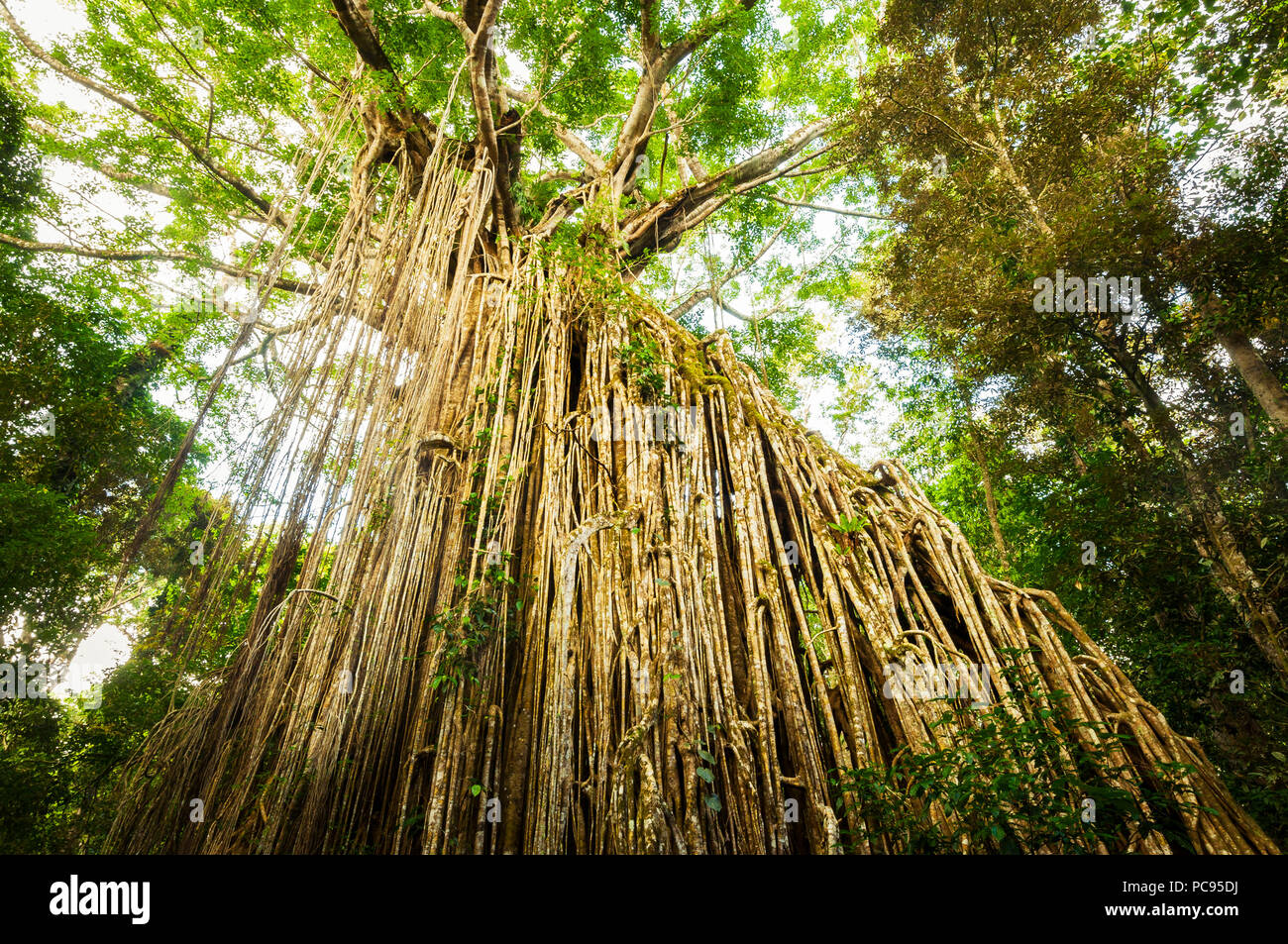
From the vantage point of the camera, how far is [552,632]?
7.84 feet

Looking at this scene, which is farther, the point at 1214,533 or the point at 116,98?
the point at 116,98

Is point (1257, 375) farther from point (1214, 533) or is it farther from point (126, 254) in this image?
point (126, 254)

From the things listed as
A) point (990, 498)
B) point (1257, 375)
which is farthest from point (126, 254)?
point (1257, 375)

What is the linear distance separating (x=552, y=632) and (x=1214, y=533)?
392cm

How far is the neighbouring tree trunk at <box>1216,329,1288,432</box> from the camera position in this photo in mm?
3492

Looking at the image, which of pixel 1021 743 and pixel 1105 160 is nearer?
pixel 1021 743

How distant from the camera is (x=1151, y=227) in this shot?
11.1ft

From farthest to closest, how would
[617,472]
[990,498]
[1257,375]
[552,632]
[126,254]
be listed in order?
[126,254], [990,498], [1257,375], [617,472], [552,632]

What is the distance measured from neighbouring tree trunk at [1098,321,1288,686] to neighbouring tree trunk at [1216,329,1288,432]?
465mm

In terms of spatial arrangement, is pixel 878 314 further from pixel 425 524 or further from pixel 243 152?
pixel 243 152

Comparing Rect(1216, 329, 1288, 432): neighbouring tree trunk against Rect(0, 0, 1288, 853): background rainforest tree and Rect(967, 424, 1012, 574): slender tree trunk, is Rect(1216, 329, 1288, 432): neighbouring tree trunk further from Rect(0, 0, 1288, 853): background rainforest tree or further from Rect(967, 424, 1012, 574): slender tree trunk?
Rect(967, 424, 1012, 574): slender tree trunk
